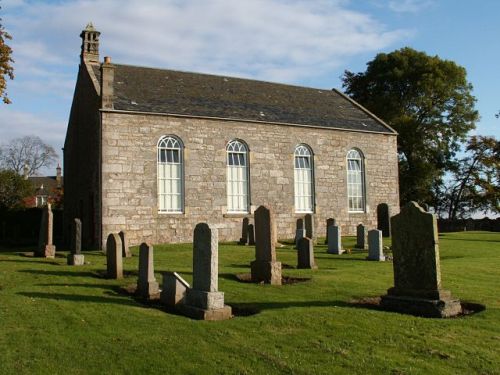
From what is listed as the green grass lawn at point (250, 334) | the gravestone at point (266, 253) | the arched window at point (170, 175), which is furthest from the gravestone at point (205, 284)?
the arched window at point (170, 175)

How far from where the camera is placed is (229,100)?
27875 millimetres

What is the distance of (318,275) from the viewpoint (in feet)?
44.7

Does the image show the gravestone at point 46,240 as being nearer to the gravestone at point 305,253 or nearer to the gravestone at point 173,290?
the gravestone at point 305,253

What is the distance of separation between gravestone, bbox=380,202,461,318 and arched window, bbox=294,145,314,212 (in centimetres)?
1766

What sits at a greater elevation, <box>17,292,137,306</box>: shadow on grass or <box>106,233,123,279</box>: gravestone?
<box>106,233,123,279</box>: gravestone

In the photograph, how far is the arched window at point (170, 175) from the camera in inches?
942

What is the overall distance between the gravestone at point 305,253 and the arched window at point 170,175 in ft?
33.0

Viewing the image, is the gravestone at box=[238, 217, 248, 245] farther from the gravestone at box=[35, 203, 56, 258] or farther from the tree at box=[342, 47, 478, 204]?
the tree at box=[342, 47, 478, 204]

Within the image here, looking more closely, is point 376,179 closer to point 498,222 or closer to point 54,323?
point 498,222

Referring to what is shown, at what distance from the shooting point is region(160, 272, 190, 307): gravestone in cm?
982

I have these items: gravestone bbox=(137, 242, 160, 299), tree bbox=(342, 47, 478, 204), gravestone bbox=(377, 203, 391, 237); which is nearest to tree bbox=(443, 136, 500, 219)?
tree bbox=(342, 47, 478, 204)

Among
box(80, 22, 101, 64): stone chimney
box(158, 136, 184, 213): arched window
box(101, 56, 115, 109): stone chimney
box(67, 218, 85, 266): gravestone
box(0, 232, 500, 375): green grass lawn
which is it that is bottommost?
box(0, 232, 500, 375): green grass lawn

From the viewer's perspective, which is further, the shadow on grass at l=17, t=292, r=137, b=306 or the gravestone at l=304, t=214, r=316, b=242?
the gravestone at l=304, t=214, r=316, b=242

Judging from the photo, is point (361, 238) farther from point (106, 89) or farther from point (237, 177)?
point (106, 89)
